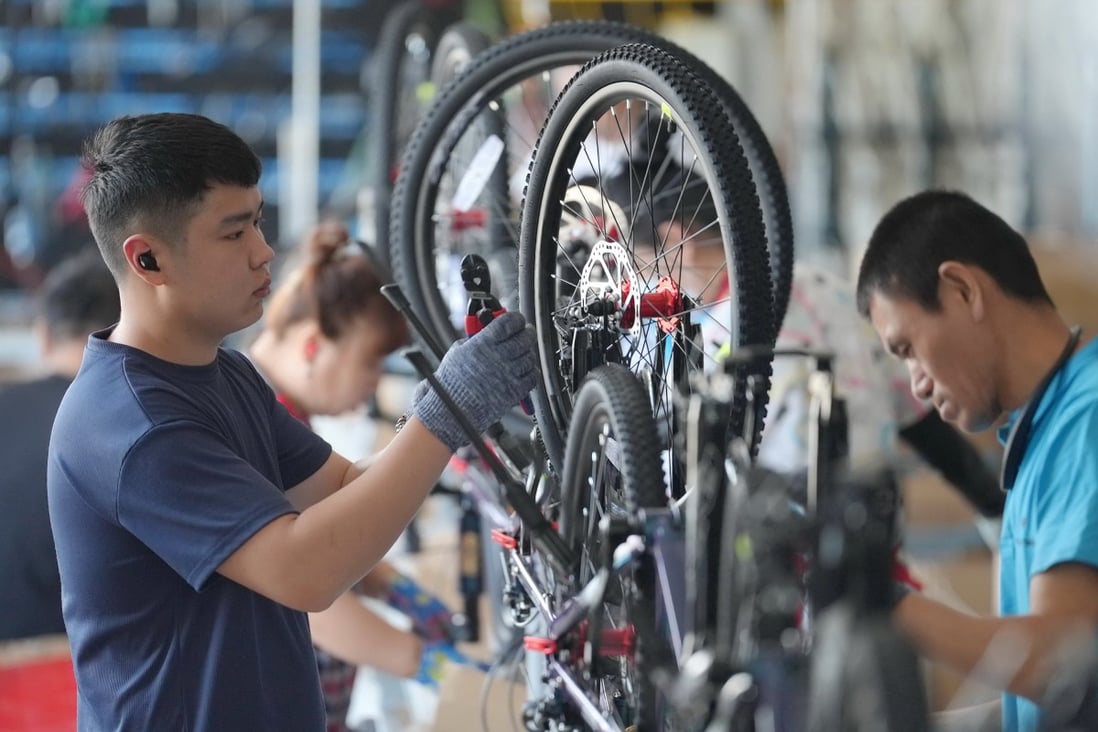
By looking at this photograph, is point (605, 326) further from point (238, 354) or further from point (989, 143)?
point (989, 143)

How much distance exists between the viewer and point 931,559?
3508 mm

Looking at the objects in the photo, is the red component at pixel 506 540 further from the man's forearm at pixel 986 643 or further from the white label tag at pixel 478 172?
the white label tag at pixel 478 172

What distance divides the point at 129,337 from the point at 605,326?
1.61ft

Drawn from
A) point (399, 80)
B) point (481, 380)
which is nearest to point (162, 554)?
point (481, 380)

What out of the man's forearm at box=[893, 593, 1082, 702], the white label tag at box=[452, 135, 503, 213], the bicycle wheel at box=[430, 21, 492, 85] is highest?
the bicycle wheel at box=[430, 21, 492, 85]

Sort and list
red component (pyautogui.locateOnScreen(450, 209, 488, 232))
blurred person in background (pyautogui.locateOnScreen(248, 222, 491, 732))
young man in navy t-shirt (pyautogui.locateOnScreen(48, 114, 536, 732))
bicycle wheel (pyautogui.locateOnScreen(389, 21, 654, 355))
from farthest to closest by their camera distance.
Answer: blurred person in background (pyautogui.locateOnScreen(248, 222, 491, 732)) < red component (pyautogui.locateOnScreen(450, 209, 488, 232)) < bicycle wheel (pyautogui.locateOnScreen(389, 21, 654, 355)) < young man in navy t-shirt (pyautogui.locateOnScreen(48, 114, 536, 732))

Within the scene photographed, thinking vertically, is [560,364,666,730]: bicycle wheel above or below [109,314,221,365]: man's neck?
below

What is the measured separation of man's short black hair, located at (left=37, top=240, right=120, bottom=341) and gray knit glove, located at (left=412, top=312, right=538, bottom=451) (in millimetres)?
1506

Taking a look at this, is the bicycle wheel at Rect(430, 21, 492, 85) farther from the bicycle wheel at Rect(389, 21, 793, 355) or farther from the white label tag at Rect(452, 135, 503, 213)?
the white label tag at Rect(452, 135, 503, 213)

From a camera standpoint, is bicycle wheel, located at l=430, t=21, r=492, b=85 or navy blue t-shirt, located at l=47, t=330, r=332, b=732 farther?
bicycle wheel, located at l=430, t=21, r=492, b=85

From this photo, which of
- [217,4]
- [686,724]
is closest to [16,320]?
[217,4]

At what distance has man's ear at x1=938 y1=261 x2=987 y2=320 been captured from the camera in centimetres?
150

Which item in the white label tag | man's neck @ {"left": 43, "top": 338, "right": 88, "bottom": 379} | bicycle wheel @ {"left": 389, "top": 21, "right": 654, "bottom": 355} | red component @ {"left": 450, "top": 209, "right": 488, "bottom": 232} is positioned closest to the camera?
bicycle wheel @ {"left": 389, "top": 21, "right": 654, "bottom": 355}

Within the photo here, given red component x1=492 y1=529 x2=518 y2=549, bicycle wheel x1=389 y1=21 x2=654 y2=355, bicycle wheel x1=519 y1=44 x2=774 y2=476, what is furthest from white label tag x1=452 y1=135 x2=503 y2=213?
red component x1=492 y1=529 x2=518 y2=549
